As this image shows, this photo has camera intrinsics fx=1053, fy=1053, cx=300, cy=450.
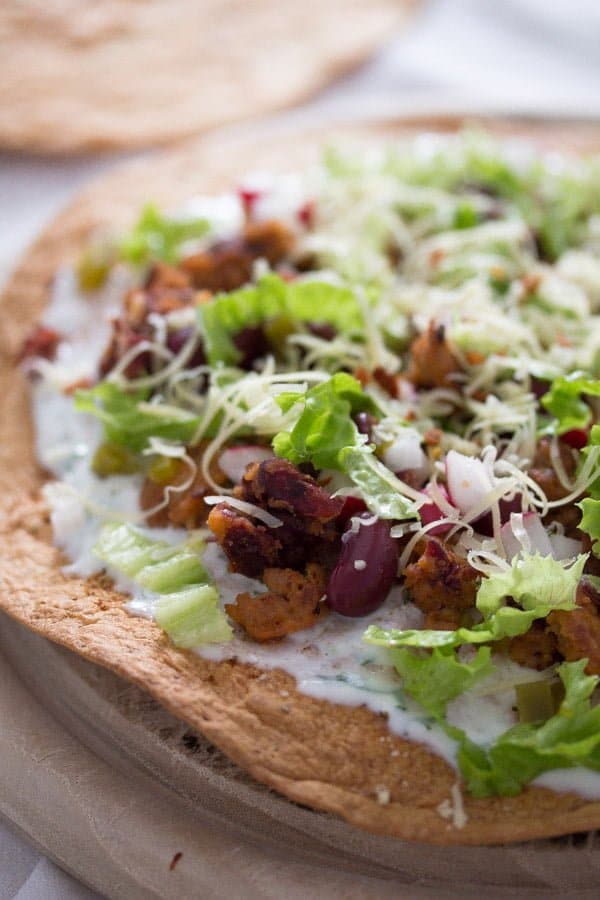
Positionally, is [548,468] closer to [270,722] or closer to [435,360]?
[435,360]

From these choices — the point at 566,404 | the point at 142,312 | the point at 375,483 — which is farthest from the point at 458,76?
the point at 375,483

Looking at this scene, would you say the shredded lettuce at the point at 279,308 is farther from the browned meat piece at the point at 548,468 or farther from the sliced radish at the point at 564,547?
the sliced radish at the point at 564,547

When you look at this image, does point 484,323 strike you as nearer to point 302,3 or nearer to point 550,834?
point 550,834

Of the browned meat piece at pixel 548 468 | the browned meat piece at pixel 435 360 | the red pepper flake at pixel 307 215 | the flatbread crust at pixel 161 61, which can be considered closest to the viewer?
the browned meat piece at pixel 548 468

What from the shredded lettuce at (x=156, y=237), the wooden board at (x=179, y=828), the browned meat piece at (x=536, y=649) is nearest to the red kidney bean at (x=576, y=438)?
the browned meat piece at (x=536, y=649)

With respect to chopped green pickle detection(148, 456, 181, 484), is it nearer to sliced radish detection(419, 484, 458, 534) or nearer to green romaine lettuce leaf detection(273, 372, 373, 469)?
green romaine lettuce leaf detection(273, 372, 373, 469)

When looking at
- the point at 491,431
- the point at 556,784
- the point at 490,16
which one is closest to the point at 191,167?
the point at 491,431
